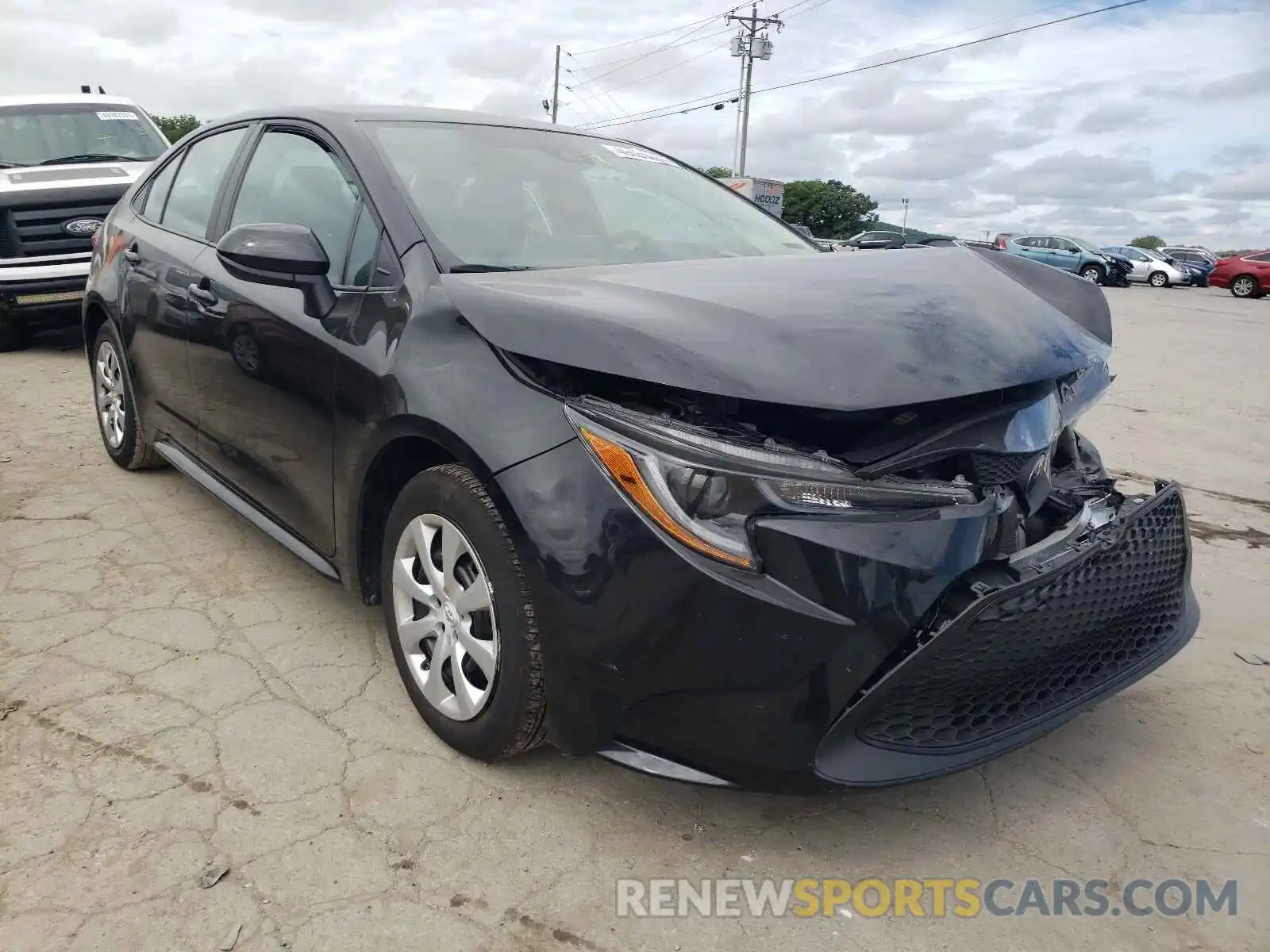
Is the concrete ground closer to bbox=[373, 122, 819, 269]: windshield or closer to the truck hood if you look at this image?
bbox=[373, 122, 819, 269]: windshield

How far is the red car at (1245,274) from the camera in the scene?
25.3 meters

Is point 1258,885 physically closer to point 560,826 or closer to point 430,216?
point 560,826

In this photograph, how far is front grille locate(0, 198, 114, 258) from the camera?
7.34 metres

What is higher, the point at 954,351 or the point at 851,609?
the point at 954,351

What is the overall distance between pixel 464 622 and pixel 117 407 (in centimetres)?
306

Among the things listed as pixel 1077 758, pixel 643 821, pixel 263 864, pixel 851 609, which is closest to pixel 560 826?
pixel 643 821

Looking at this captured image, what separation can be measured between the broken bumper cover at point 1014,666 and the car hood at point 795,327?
16.1 inches

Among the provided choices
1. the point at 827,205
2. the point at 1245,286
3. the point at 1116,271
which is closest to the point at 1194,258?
the point at 1116,271

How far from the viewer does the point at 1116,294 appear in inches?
950

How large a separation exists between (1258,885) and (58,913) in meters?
2.39

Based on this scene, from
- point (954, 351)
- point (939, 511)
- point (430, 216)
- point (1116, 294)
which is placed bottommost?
point (1116, 294)

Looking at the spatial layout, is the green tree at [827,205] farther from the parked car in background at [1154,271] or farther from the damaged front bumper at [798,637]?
the damaged front bumper at [798,637]

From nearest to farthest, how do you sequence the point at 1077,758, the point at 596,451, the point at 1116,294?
the point at 596,451
the point at 1077,758
the point at 1116,294

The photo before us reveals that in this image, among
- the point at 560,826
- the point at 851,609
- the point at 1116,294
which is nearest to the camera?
the point at 851,609
